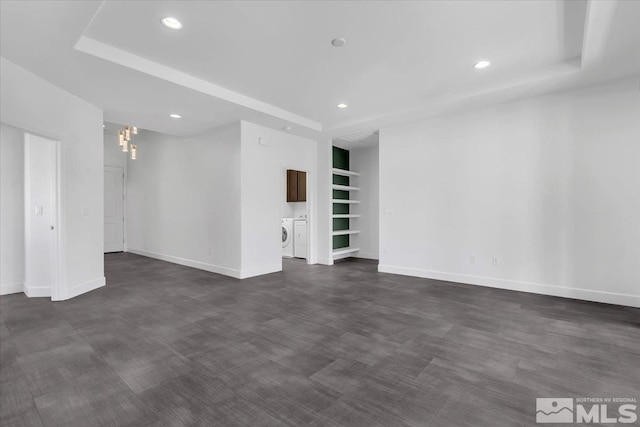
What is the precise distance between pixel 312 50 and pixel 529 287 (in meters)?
4.25

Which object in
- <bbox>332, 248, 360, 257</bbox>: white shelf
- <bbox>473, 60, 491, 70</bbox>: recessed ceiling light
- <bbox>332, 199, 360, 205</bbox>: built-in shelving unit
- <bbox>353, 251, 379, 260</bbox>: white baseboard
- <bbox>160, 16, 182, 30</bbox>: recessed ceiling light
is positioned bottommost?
<bbox>353, 251, 379, 260</bbox>: white baseboard

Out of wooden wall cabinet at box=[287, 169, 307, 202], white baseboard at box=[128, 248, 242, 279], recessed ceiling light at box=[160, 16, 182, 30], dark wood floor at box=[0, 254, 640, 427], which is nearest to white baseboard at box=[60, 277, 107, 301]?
dark wood floor at box=[0, 254, 640, 427]

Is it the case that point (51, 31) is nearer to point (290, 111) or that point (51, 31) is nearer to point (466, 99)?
point (290, 111)

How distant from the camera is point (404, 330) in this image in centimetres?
291

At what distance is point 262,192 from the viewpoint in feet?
18.2

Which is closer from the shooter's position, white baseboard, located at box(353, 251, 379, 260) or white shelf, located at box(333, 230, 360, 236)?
white shelf, located at box(333, 230, 360, 236)

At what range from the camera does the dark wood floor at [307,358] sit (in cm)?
175

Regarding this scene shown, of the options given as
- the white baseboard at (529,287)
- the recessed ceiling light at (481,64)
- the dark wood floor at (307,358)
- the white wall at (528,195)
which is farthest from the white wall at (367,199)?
the recessed ceiling light at (481,64)

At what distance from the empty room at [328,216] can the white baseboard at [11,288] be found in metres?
0.02

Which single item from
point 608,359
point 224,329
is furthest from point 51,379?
point 608,359

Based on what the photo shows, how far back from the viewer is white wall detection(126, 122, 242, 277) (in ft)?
17.6

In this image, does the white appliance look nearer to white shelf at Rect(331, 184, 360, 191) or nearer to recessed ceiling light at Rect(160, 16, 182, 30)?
white shelf at Rect(331, 184, 360, 191)

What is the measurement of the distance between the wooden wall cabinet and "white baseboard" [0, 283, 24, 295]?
17.2ft

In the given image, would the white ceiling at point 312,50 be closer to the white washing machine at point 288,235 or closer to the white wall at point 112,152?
the white washing machine at point 288,235
